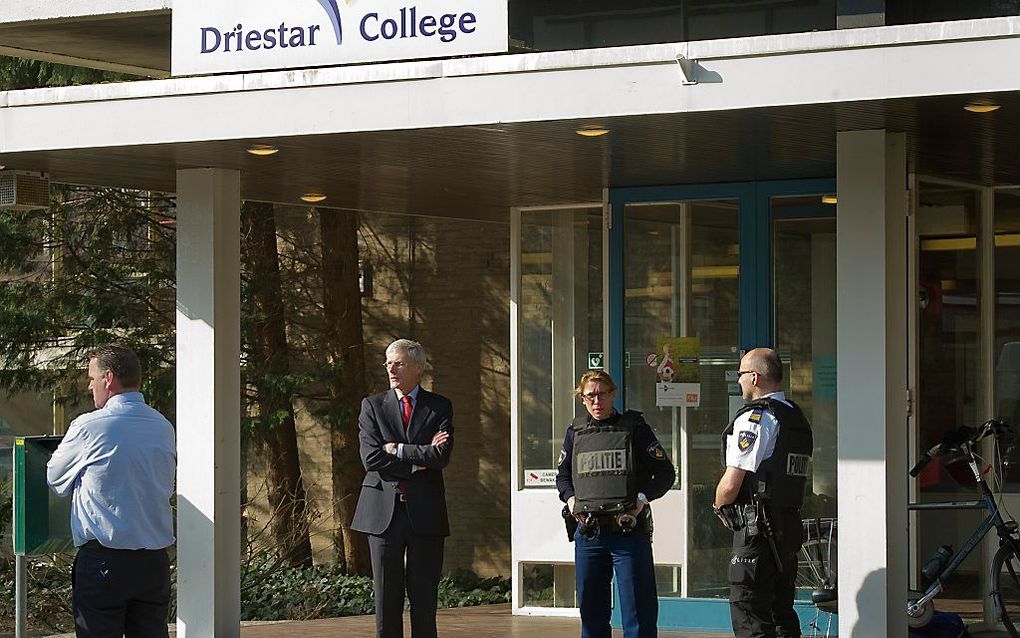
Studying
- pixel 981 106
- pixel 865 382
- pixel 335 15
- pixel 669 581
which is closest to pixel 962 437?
pixel 865 382

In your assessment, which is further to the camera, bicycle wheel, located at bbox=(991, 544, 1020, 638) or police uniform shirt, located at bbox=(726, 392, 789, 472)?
bicycle wheel, located at bbox=(991, 544, 1020, 638)

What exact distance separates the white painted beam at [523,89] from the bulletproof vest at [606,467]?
1627mm

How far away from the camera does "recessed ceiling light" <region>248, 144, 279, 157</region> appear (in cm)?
822

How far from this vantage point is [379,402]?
812 centimetres

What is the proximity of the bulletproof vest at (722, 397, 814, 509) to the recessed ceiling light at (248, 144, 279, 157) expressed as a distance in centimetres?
295

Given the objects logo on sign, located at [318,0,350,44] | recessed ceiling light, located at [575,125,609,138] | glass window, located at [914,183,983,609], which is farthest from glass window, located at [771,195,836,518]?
logo on sign, located at [318,0,350,44]

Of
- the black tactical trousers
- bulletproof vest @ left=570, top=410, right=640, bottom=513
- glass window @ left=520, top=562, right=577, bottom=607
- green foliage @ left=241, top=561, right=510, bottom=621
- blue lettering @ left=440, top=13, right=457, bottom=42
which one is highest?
blue lettering @ left=440, top=13, right=457, bottom=42

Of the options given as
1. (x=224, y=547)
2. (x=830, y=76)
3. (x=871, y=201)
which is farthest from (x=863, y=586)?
(x=224, y=547)

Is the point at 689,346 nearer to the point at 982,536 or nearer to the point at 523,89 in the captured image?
the point at 982,536

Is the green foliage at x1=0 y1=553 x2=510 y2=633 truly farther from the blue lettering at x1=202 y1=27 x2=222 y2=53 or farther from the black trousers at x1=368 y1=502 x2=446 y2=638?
the blue lettering at x1=202 y1=27 x2=222 y2=53

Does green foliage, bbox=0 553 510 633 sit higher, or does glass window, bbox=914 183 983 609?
glass window, bbox=914 183 983 609

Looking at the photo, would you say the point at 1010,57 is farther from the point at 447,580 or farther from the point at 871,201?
the point at 447,580

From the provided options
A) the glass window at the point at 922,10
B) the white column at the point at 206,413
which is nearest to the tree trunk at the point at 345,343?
the white column at the point at 206,413

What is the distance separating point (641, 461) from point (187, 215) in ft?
10.6
